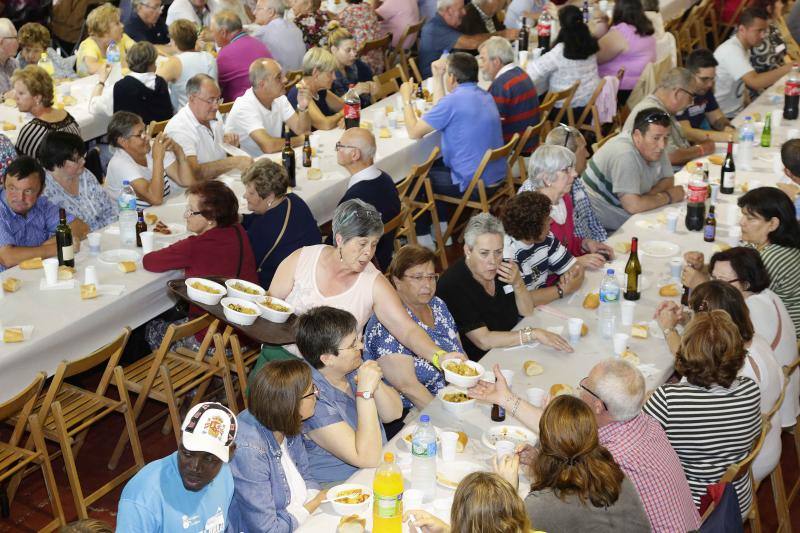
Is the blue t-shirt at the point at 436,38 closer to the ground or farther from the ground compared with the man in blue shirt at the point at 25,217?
closer to the ground

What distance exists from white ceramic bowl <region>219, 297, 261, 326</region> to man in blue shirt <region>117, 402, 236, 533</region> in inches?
60.0

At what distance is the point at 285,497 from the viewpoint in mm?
3836

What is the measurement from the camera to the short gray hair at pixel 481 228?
5008 mm

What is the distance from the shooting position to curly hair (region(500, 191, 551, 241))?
5410 mm

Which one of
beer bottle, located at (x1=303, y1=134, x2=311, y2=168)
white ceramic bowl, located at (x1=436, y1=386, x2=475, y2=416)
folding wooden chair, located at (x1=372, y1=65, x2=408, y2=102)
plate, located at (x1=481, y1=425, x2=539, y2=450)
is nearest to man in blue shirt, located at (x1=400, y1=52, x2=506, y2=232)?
beer bottle, located at (x1=303, y1=134, x2=311, y2=168)

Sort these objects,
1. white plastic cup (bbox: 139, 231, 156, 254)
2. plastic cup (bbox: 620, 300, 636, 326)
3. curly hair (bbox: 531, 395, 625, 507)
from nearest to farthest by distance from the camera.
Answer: curly hair (bbox: 531, 395, 625, 507) < plastic cup (bbox: 620, 300, 636, 326) < white plastic cup (bbox: 139, 231, 156, 254)

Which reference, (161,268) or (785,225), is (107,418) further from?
(785,225)

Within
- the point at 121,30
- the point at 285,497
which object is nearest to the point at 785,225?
the point at 285,497

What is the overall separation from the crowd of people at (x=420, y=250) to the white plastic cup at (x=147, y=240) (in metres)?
0.22

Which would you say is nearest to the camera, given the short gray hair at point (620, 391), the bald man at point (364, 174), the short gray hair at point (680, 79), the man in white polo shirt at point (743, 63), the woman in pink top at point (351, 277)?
the short gray hair at point (620, 391)

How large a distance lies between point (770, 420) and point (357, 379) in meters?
1.76

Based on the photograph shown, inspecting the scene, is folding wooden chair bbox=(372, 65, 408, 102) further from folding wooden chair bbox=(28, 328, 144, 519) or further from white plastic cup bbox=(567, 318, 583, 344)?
folding wooden chair bbox=(28, 328, 144, 519)

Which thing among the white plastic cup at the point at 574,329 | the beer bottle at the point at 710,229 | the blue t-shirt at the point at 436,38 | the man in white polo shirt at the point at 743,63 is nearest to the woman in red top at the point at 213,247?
the white plastic cup at the point at 574,329

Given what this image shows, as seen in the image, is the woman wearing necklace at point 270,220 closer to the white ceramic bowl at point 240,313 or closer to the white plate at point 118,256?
the white plate at point 118,256
